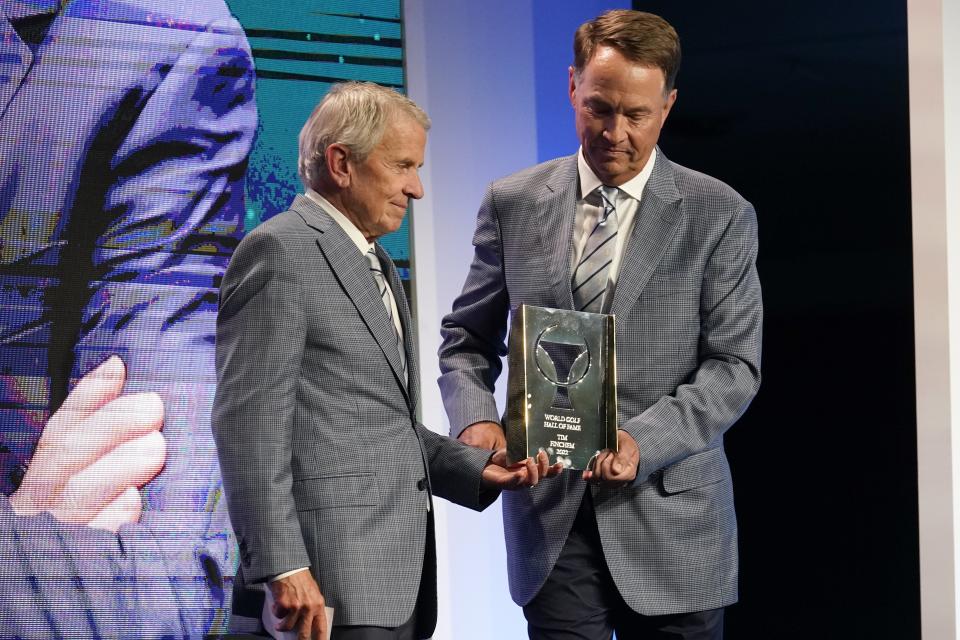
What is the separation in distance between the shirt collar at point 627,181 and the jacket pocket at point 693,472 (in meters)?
0.54

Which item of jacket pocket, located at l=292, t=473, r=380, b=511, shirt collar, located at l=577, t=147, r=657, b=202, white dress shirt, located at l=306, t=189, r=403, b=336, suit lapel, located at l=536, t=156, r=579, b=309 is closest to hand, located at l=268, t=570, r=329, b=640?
jacket pocket, located at l=292, t=473, r=380, b=511

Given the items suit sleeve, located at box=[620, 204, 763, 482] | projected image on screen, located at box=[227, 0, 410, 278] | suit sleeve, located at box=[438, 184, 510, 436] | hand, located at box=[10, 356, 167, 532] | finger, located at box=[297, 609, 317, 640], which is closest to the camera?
finger, located at box=[297, 609, 317, 640]

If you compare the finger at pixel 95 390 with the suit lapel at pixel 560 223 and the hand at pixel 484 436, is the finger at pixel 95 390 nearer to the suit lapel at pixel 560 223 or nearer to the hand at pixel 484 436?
the hand at pixel 484 436

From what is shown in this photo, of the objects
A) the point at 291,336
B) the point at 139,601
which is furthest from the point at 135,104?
the point at 291,336

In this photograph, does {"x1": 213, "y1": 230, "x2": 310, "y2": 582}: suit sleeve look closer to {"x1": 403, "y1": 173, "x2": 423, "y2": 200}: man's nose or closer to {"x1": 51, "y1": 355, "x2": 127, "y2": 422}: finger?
{"x1": 403, "y1": 173, "x2": 423, "y2": 200}: man's nose

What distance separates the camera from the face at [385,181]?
6.86 ft

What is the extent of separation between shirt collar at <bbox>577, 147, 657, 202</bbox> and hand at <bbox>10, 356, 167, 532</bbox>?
1.58 meters

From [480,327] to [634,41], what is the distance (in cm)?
69

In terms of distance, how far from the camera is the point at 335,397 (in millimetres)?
1978

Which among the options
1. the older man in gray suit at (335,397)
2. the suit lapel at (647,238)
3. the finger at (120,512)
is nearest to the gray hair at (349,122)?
the older man in gray suit at (335,397)

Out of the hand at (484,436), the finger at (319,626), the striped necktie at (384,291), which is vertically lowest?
the finger at (319,626)

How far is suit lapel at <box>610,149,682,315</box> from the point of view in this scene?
228 cm

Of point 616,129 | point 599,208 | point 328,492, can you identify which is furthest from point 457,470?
point 616,129

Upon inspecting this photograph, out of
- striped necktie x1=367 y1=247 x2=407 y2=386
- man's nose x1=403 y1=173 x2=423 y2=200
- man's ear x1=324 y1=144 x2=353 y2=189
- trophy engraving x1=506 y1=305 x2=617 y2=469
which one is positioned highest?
man's ear x1=324 y1=144 x2=353 y2=189
